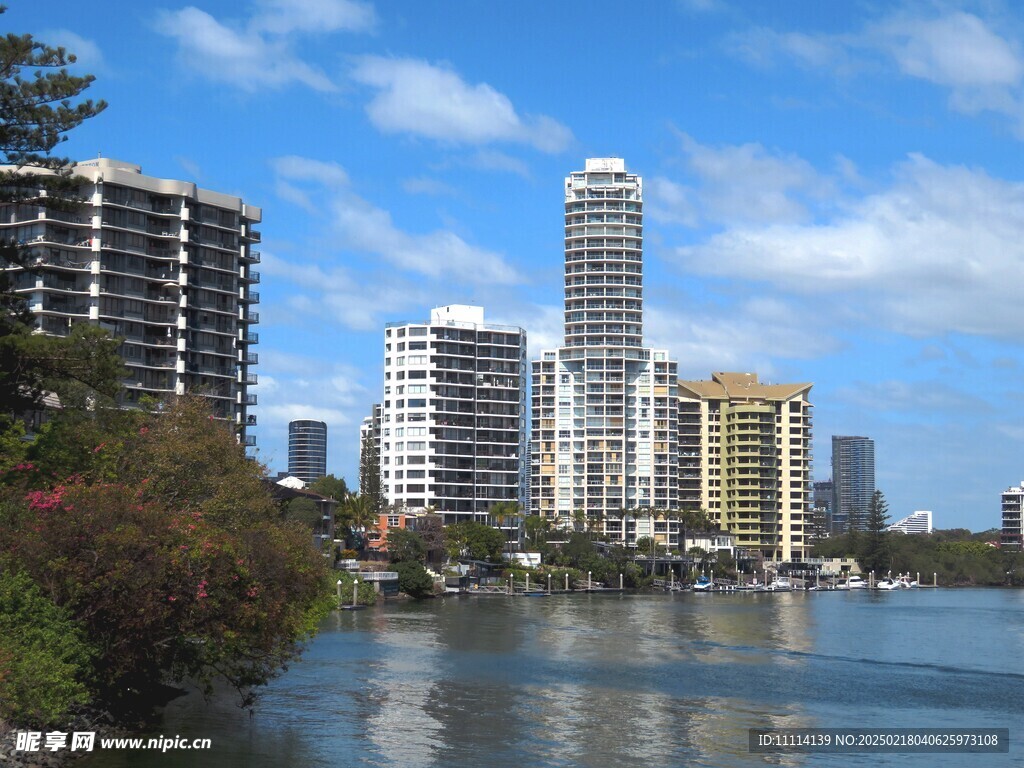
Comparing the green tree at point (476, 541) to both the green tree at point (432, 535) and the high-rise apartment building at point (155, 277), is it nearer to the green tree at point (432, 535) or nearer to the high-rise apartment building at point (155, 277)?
the green tree at point (432, 535)

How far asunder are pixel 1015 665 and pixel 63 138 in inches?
2692

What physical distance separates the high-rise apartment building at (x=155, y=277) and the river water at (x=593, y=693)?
3691 centimetres

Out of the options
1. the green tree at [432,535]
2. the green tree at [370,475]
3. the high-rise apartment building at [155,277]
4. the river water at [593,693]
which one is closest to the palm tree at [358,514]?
the green tree at [432,535]

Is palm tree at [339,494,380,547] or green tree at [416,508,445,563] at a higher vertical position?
palm tree at [339,494,380,547]

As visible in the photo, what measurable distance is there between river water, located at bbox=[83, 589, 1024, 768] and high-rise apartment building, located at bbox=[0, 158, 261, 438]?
36908mm

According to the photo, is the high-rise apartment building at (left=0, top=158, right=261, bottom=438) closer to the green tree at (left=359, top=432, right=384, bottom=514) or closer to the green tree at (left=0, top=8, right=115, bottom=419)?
the green tree at (left=359, top=432, right=384, bottom=514)

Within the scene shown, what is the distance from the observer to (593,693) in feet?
203

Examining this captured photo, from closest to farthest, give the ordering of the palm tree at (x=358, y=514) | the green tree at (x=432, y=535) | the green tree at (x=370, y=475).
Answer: the palm tree at (x=358, y=514) < the green tree at (x=432, y=535) < the green tree at (x=370, y=475)

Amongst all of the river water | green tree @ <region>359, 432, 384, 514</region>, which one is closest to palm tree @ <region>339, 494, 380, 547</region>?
green tree @ <region>359, 432, 384, 514</region>

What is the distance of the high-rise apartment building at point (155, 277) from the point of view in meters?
129

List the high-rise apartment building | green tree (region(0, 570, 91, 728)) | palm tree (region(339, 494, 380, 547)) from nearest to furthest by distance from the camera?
green tree (region(0, 570, 91, 728)) < the high-rise apartment building < palm tree (region(339, 494, 380, 547))

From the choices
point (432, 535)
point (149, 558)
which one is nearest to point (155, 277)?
point (432, 535)

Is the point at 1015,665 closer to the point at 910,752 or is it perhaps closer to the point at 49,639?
the point at 910,752

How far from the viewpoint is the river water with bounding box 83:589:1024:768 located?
1775 inches
